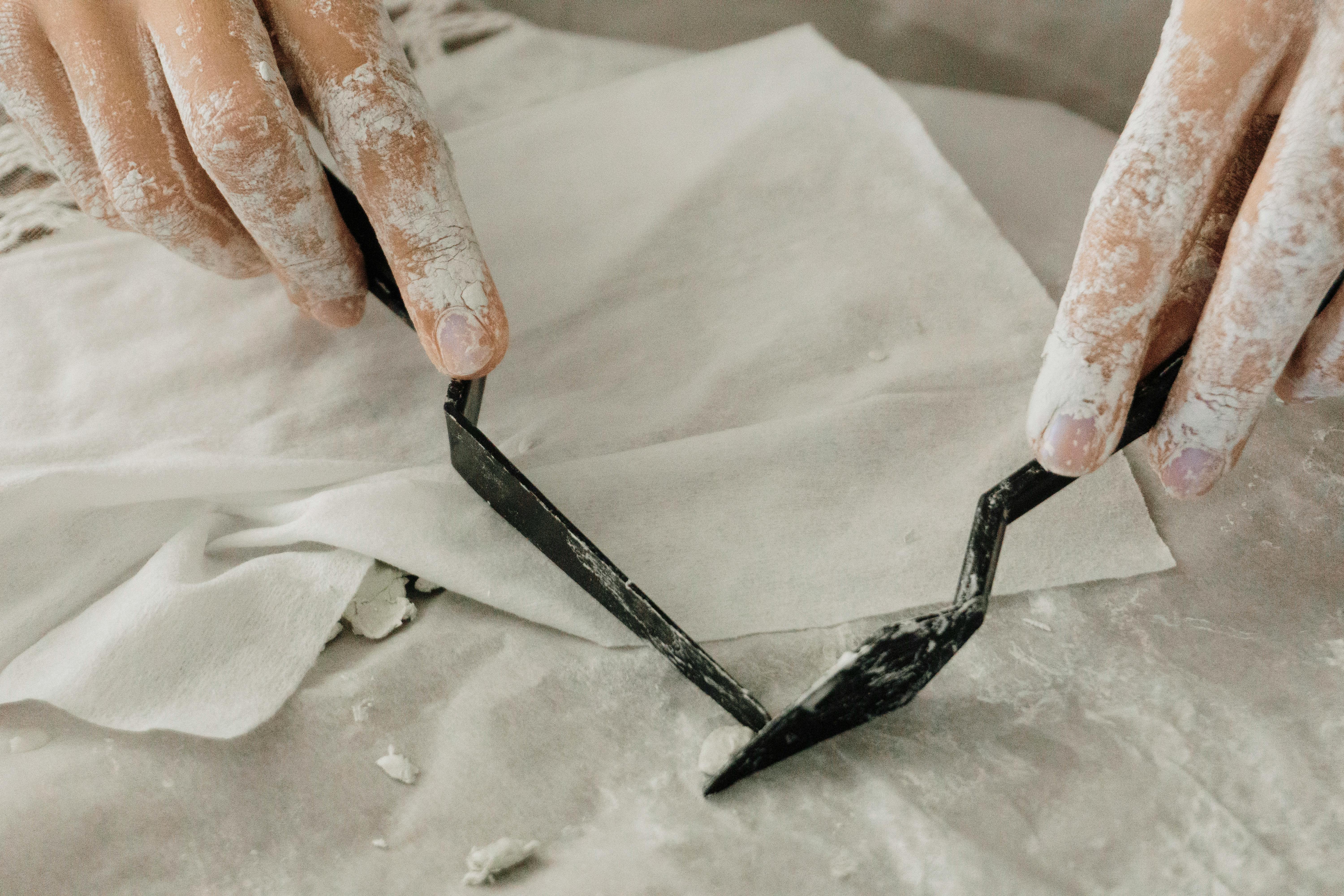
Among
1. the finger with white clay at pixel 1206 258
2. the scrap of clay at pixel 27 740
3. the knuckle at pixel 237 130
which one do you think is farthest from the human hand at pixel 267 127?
the finger with white clay at pixel 1206 258

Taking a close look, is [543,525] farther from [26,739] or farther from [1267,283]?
[1267,283]

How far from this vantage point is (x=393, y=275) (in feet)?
2.93

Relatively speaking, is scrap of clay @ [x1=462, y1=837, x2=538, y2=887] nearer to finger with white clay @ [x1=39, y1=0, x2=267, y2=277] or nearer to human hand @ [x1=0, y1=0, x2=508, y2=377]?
human hand @ [x1=0, y1=0, x2=508, y2=377]

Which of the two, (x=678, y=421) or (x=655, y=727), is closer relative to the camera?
(x=655, y=727)

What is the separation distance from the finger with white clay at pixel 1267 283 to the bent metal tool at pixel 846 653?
33 mm

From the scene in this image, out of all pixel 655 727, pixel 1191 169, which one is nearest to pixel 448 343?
pixel 655 727

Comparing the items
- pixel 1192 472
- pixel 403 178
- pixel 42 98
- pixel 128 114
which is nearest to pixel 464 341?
pixel 403 178

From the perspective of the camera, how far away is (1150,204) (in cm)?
75

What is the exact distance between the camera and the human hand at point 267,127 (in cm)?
82

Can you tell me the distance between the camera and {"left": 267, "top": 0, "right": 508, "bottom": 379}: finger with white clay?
2.78ft

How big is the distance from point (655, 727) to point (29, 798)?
47cm

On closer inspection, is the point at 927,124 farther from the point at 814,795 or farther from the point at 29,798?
the point at 29,798

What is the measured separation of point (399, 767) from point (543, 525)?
23 centimetres

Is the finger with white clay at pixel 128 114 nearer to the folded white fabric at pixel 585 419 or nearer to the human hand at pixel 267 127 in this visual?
the human hand at pixel 267 127
